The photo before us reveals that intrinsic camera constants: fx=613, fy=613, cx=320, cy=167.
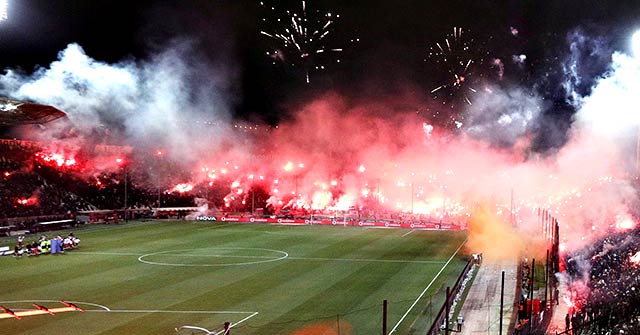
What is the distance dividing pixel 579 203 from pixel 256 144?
4334 cm

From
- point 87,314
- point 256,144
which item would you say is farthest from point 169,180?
point 87,314

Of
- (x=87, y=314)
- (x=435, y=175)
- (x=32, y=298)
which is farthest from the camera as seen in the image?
(x=435, y=175)

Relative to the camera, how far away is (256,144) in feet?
258

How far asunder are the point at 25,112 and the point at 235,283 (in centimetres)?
1242

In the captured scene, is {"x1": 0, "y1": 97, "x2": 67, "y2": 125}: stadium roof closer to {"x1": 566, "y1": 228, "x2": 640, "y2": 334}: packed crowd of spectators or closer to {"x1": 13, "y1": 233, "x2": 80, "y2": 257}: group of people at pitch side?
{"x1": 13, "y1": 233, "x2": 80, "y2": 257}: group of people at pitch side

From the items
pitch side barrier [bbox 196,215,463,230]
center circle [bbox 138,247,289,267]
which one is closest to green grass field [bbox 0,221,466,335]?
center circle [bbox 138,247,289,267]

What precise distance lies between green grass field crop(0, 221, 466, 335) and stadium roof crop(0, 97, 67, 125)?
7138 mm

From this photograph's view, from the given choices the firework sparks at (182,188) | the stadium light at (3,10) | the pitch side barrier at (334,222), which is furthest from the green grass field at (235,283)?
the firework sparks at (182,188)

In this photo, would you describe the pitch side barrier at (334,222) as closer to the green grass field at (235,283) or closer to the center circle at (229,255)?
the green grass field at (235,283)

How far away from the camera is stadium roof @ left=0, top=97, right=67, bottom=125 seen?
26.1 meters

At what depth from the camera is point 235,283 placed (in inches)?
1007

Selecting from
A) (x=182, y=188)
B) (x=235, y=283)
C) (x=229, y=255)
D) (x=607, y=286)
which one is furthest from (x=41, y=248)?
(x=182, y=188)

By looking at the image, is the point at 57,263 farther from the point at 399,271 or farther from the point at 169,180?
the point at 169,180

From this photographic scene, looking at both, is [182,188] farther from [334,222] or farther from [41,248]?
[41,248]
